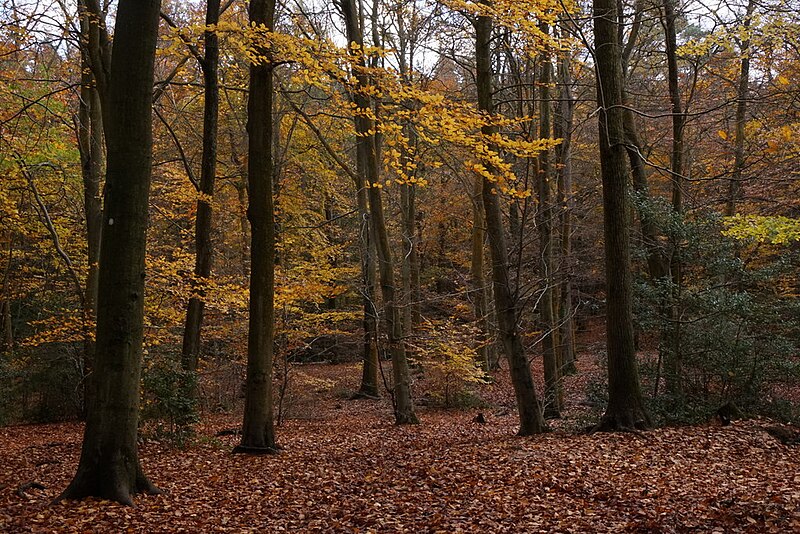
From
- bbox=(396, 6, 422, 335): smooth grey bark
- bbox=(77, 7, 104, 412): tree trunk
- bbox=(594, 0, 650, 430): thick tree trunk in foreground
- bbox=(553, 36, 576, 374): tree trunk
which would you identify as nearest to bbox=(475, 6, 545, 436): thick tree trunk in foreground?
bbox=(594, 0, 650, 430): thick tree trunk in foreground

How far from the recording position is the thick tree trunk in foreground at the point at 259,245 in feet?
28.6

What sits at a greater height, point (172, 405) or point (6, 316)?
point (6, 316)

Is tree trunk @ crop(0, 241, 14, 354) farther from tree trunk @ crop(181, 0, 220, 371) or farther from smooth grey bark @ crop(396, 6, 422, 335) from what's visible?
smooth grey bark @ crop(396, 6, 422, 335)

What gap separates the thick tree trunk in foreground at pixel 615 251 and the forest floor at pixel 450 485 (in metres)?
0.51

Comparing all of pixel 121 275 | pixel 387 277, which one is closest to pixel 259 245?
pixel 121 275

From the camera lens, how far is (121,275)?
18.1ft

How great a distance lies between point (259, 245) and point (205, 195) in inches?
109

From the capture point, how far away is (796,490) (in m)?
5.22

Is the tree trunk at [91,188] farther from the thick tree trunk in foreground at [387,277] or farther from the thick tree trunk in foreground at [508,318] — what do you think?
the thick tree trunk in foreground at [508,318]

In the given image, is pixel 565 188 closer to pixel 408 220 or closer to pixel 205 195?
pixel 408 220

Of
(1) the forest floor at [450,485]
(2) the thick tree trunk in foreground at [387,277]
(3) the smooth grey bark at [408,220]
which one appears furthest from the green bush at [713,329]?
(3) the smooth grey bark at [408,220]

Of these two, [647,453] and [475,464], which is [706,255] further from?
[475,464]

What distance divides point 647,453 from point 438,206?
1676cm

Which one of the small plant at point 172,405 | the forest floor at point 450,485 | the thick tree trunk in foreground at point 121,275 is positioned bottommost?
the forest floor at point 450,485
